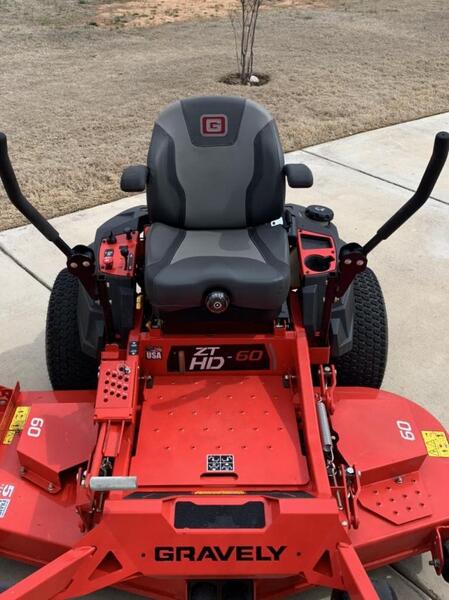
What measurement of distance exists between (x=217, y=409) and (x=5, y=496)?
2.48ft

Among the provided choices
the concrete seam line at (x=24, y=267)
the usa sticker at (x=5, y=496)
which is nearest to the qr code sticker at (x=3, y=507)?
the usa sticker at (x=5, y=496)

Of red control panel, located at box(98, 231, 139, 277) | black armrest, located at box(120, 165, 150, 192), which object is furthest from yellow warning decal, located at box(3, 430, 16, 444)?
black armrest, located at box(120, 165, 150, 192)

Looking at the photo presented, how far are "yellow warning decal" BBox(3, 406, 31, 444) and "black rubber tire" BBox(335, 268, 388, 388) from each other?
48.8 inches

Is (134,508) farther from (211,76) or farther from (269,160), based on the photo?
(211,76)

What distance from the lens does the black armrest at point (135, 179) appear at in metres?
2.62

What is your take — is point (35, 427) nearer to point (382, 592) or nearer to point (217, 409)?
point (217, 409)

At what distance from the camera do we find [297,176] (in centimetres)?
268

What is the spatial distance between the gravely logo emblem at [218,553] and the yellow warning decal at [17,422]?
84 centimetres

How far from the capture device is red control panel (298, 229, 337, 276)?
2436 mm

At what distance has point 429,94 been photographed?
270 inches

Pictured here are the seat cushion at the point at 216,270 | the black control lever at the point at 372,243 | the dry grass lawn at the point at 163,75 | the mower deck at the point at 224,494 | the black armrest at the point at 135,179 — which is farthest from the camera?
the dry grass lawn at the point at 163,75

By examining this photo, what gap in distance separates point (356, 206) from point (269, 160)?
83.1 inches

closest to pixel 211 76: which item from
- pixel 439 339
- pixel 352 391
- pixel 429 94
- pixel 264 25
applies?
pixel 429 94

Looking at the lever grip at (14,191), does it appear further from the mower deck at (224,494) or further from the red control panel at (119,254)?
the mower deck at (224,494)
